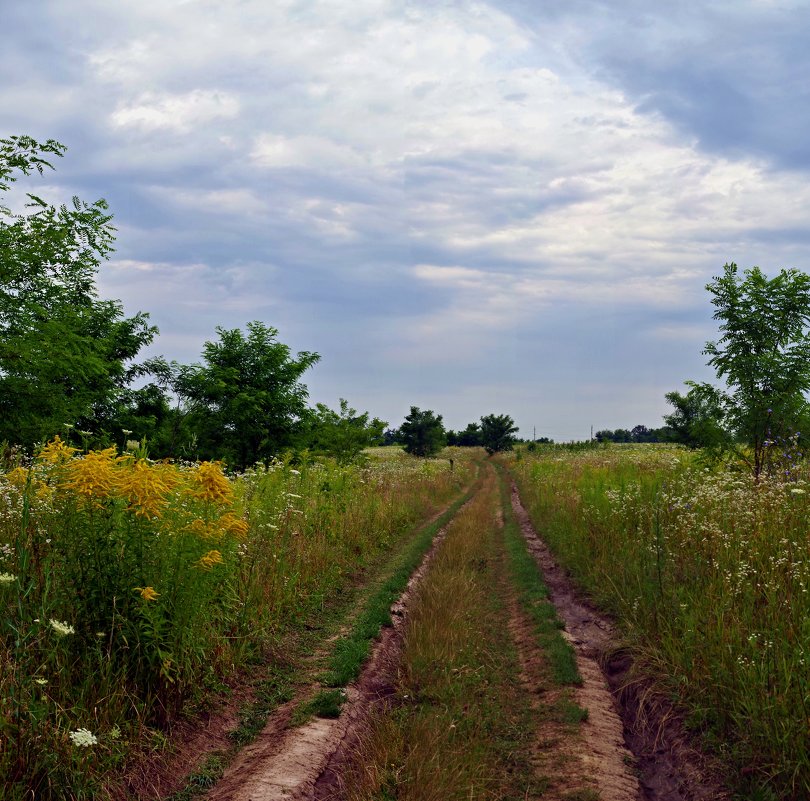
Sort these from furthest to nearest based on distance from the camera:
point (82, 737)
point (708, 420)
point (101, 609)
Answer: point (708, 420), point (101, 609), point (82, 737)

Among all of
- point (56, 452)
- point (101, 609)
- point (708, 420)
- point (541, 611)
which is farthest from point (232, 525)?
point (708, 420)

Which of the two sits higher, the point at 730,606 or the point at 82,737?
the point at 730,606

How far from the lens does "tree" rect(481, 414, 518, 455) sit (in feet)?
278

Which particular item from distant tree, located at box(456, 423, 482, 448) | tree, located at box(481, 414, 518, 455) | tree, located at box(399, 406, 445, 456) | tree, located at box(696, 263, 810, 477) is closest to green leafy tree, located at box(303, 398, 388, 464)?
tree, located at box(696, 263, 810, 477)

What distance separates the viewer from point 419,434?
67.6 metres

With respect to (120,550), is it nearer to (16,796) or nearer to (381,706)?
(16,796)

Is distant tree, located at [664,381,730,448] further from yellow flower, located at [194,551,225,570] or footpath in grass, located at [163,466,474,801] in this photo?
yellow flower, located at [194,551,225,570]

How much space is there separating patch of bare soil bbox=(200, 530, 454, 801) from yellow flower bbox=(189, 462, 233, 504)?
1989 mm

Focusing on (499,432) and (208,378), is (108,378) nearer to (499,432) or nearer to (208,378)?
(208,378)

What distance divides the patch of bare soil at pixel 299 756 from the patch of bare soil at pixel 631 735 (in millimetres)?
1966

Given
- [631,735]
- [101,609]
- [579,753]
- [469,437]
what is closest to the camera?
[101,609]

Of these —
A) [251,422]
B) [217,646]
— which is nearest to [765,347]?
[217,646]

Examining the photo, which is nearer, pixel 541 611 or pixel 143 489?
pixel 143 489

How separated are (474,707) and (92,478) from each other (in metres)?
3.99
